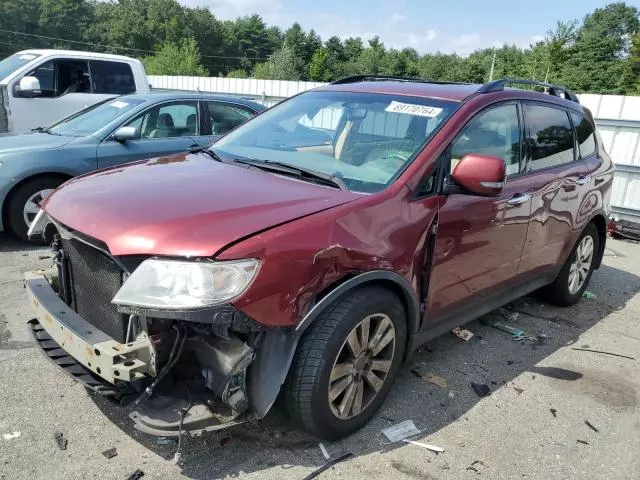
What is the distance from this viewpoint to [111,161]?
588 cm

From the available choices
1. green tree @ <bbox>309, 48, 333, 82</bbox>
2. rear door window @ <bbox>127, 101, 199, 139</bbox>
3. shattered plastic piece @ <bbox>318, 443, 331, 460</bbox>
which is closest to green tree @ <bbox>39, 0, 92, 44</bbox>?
green tree @ <bbox>309, 48, 333, 82</bbox>

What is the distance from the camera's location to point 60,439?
8.87 feet

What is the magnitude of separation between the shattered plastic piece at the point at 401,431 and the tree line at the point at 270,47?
126 ft

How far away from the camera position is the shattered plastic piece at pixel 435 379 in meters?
3.54

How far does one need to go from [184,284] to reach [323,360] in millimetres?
752

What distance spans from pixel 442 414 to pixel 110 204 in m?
2.18

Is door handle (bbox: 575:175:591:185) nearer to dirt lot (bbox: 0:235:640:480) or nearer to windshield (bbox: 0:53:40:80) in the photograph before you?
dirt lot (bbox: 0:235:640:480)

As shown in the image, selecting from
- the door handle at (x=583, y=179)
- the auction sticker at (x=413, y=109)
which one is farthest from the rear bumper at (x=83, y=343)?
the door handle at (x=583, y=179)

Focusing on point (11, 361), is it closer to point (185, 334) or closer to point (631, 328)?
point (185, 334)

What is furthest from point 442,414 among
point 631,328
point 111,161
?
point 111,161

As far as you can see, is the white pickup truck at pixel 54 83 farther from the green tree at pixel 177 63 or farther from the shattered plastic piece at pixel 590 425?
the green tree at pixel 177 63

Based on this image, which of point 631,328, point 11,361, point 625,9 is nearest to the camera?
point 11,361

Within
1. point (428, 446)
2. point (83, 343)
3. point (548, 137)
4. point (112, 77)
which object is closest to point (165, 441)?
point (83, 343)

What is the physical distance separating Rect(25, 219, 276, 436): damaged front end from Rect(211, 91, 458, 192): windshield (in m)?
1.03
